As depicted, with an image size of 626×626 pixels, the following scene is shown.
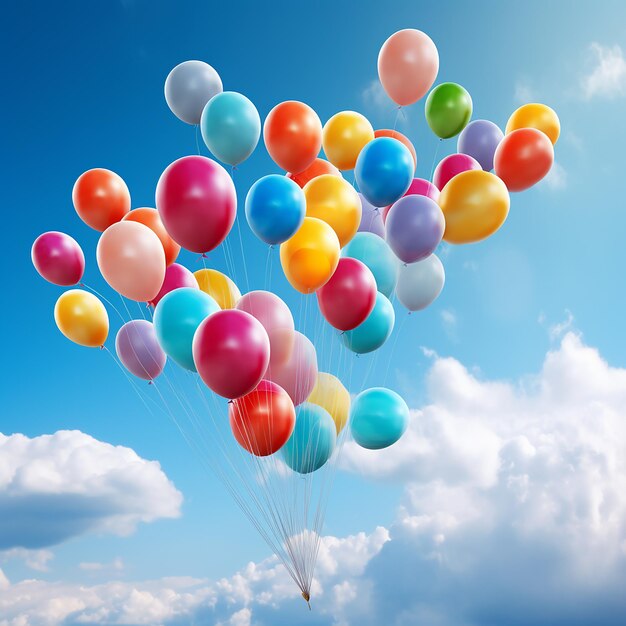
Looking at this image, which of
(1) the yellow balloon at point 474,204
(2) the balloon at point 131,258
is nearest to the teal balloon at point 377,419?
(1) the yellow balloon at point 474,204

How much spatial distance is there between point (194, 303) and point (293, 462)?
1.82 metres

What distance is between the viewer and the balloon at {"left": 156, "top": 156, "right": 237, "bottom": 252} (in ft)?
17.6

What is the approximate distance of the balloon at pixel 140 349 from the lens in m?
6.75

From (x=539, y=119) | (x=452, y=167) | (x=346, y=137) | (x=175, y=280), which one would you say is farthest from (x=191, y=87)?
(x=539, y=119)

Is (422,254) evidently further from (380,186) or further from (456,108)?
(456,108)

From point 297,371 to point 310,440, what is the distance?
2.18 ft

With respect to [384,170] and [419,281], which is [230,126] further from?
[419,281]

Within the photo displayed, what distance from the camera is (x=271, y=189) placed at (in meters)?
5.75

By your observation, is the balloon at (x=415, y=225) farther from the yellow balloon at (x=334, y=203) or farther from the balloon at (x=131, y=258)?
the balloon at (x=131, y=258)

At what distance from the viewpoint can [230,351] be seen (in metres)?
5.16

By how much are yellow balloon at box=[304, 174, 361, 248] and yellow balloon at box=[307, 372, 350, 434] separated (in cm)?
136

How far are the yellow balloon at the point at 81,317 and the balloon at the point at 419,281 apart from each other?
9.65 ft

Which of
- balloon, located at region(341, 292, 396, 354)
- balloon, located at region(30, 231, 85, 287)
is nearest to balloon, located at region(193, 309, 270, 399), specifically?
balloon, located at region(341, 292, 396, 354)

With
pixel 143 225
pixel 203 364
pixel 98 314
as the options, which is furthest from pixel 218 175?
pixel 98 314
